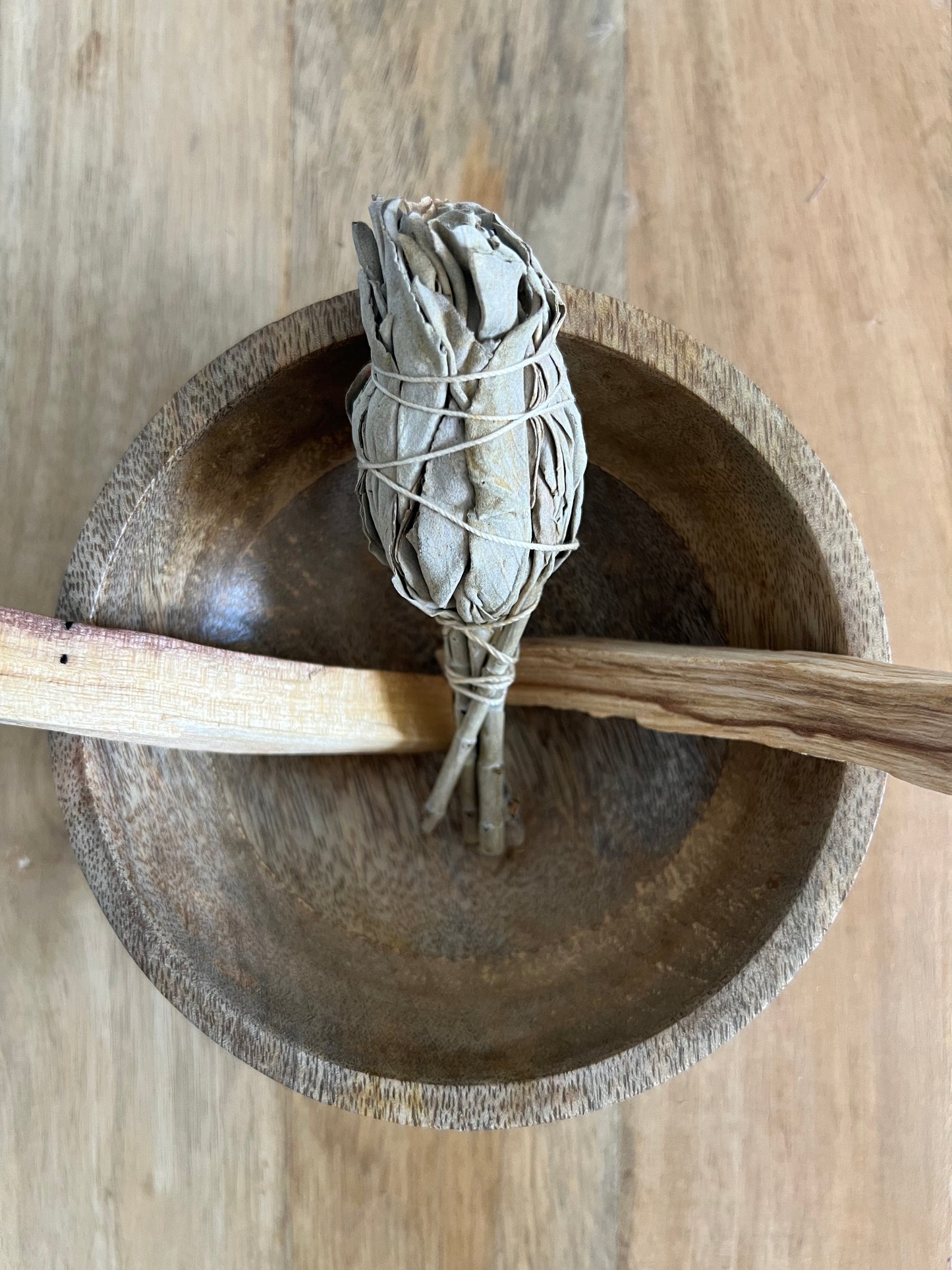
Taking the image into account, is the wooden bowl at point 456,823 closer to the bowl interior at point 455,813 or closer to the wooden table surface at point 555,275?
the bowl interior at point 455,813

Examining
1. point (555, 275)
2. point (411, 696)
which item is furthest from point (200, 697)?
point (555, 275)

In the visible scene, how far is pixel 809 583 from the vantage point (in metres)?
0.50

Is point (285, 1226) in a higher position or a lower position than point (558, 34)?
lower

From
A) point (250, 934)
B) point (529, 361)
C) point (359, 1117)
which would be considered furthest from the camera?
point (359, 1117)

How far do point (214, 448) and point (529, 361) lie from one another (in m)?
0.19

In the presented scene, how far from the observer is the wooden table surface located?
619mm

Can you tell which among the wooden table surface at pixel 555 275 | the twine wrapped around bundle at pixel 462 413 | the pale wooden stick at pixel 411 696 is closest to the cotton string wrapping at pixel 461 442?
the twine wrapped around bundle at pixel 462 413

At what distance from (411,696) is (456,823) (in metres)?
0.10

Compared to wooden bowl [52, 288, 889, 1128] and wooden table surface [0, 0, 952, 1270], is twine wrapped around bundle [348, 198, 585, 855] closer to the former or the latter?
wooden bowl [52, 288, 889, 1128]

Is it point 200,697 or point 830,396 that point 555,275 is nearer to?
point 830,396

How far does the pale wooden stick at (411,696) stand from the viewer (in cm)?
41

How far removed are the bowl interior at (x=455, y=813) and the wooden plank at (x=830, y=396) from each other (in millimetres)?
152

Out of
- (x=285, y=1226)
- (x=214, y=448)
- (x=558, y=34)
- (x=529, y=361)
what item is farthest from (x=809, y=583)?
(x=285, y=1226)

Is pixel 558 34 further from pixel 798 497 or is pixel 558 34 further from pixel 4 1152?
pixel 4 1152
